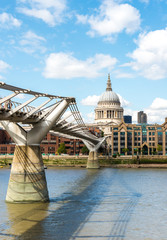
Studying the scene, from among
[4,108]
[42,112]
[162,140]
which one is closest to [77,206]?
[42,112]

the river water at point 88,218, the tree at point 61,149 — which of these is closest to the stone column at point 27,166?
the river water at point 88,218

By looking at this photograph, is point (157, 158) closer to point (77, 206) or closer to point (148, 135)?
point (148, 135)

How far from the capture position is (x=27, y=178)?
3594 centimetres

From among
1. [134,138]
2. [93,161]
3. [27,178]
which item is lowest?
[27,178]

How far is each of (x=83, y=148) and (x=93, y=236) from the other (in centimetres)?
12084

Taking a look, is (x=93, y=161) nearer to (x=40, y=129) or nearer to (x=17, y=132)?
(x=40, y=129)

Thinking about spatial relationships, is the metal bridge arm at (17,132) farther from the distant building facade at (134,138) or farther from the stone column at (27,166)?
the distant building facade at (134,138)

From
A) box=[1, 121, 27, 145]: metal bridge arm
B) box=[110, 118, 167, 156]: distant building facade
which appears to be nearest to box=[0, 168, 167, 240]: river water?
box=[1, 121, 27, 145]: metal bridge arm

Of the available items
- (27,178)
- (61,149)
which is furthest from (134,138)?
(27,178)

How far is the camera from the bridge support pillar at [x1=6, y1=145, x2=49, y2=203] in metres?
35.8

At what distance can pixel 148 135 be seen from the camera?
477 feet

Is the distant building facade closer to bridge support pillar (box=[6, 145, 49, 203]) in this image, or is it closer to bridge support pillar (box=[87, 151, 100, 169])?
bridge support pillar (box=[87, 151, 100, 169])

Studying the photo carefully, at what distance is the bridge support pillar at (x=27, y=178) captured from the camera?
35.8m

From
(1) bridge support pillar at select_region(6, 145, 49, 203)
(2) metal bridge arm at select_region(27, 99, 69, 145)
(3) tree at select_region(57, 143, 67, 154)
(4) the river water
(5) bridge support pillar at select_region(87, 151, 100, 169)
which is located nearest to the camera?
(4) the river water
